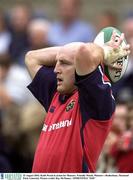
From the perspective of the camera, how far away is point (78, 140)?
6.58 metres

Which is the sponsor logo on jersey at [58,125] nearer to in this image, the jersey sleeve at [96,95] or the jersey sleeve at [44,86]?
the jersey sleeve at [96,95]

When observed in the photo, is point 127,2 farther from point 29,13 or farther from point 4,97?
point 4,97

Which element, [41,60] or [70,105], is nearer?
[70,105]

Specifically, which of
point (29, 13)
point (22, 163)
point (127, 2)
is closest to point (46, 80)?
point (22, 163)

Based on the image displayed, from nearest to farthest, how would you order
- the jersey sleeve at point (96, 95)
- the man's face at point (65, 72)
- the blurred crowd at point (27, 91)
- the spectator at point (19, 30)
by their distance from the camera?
the jersey sleeve at point (96, 95) < the man's face at point (65, 72) < the blurred crowd at point (27, 91) < the spectator at point (19, 30)

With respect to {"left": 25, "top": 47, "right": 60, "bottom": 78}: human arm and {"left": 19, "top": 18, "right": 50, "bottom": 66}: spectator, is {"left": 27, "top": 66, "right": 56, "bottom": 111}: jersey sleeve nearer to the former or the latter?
{"left": 25, "top": 47, "right": 60, "bottom": 78}: human arm

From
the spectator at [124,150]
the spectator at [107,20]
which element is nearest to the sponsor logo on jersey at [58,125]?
the spectator at [124,150]

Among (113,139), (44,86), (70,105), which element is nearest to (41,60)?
(44,86)

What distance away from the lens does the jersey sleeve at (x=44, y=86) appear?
7.29m

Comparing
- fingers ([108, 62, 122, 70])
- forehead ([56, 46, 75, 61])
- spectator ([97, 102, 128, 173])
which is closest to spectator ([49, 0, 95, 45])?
spectator ([97, 102, 128, 173])

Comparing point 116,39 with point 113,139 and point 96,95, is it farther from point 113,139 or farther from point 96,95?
point 113,139

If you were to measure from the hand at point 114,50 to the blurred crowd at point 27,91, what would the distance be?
5.42 feet

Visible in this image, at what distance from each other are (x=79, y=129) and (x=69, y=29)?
6.74m

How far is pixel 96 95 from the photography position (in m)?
6.36
